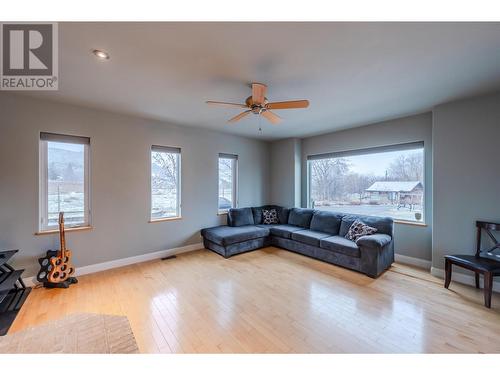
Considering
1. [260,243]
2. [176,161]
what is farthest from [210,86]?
[260,243]

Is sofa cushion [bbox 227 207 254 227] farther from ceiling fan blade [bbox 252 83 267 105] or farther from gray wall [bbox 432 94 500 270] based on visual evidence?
gray wall [bbox 432 94 500 270]

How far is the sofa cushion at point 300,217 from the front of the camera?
468cm

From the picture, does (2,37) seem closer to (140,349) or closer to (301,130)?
(140,349)

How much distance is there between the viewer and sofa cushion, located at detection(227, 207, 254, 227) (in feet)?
15.4

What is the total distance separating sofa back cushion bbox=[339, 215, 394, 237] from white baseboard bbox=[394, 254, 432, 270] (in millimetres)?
640

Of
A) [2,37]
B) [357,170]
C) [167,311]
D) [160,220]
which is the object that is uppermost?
[2,37]

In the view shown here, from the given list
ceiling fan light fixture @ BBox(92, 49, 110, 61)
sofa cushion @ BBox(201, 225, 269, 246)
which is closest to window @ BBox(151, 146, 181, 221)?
sofa cushion @ BBox(201, 225, 269, 246)

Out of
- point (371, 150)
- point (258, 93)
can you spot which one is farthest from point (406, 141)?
point (258, 93)

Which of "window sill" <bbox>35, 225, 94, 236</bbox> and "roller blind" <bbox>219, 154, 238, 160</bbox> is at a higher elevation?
"roller blind" <bbox>219, 154, 238, 160</bbox>

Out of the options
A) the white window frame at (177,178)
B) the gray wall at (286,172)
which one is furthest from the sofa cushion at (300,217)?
the white window frame at (177,178)

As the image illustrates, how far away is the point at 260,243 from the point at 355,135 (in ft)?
10.2

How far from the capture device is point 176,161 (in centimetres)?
421

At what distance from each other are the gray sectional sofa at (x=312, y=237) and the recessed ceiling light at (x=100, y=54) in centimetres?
306

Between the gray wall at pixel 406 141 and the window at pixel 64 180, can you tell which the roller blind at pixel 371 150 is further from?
the window at pixel 64 180
